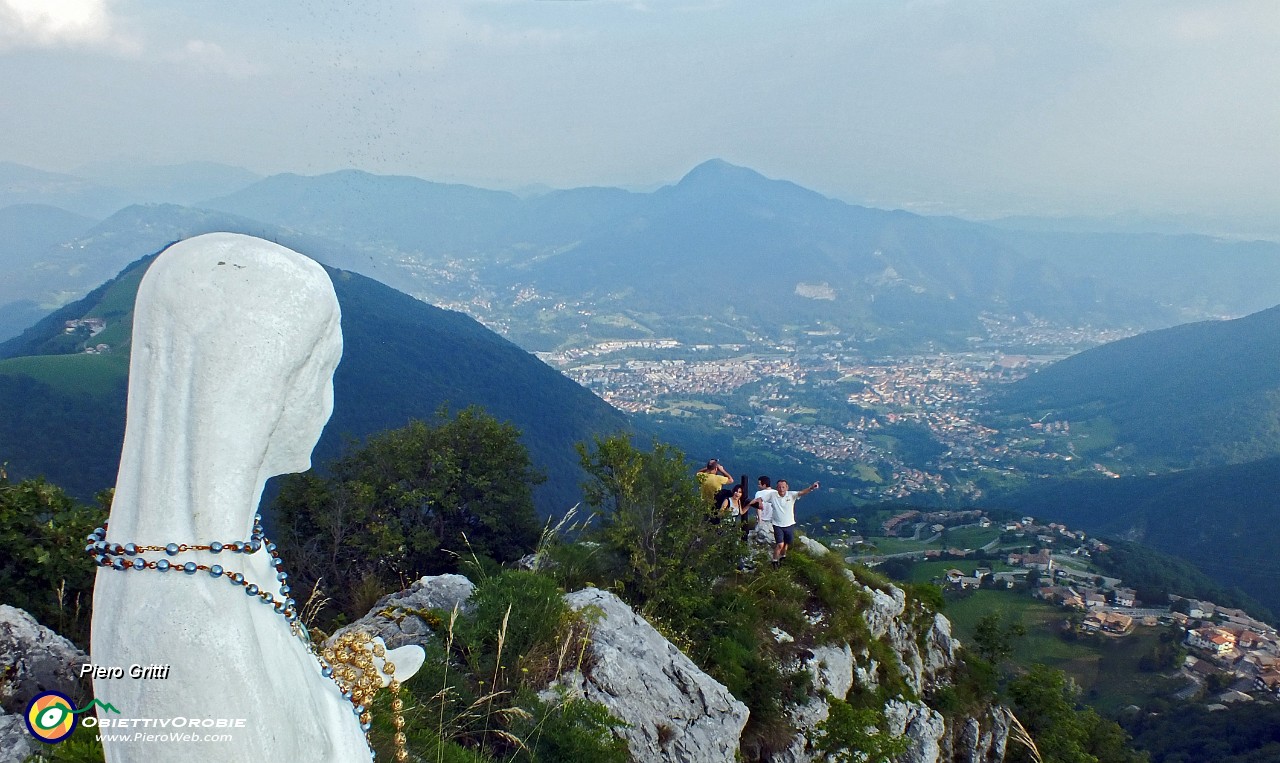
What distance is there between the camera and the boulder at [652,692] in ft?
18.9

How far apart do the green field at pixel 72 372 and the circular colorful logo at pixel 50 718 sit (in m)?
61.6

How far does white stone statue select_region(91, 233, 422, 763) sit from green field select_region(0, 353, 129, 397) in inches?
2469

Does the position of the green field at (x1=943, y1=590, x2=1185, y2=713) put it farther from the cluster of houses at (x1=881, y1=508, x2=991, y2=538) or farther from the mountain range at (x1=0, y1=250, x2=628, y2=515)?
the mountain range at (x1=0, y1=250, x2=628, y2=515)

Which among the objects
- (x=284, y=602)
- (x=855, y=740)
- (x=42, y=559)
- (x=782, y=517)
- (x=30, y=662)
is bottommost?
(x=855, y=740)

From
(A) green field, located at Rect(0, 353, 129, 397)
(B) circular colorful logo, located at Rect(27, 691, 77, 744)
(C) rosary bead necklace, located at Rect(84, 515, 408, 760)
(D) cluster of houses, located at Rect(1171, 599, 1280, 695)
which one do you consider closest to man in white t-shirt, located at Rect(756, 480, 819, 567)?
(C) rosary bead necklace, located at Rect(84, 515, 408, 760)

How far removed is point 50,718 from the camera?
250 cm

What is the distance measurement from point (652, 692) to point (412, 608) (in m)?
2.70

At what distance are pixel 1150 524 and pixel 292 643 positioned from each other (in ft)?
357

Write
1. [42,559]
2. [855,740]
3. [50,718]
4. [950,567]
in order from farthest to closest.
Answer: [950,567], [42,559], [855,740], [50,718]

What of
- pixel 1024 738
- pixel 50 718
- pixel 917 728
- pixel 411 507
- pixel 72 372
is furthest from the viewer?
pixel 72 372

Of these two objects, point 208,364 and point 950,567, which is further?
point 950,567

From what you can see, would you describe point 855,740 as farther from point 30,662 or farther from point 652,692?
point 30,662

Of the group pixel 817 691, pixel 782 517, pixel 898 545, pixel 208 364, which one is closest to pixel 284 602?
pixel 208 364

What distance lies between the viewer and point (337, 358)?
7.18 feet
